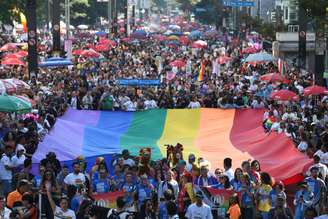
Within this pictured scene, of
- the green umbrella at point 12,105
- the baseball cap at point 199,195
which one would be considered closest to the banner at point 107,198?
the baseball cap at point 199,195

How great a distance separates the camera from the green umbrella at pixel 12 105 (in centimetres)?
2219

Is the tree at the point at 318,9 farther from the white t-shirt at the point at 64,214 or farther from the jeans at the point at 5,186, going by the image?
the white t-shirt at the point at 64,214

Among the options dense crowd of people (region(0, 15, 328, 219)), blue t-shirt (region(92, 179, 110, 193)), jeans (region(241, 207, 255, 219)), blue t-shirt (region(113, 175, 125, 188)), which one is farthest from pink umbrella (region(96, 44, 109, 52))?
jeans (region(241, 207, 255, 219))

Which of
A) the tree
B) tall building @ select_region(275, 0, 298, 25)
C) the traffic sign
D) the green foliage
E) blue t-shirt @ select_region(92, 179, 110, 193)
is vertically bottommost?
the green foliage

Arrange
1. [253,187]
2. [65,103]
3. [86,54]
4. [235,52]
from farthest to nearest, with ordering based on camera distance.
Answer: [235,52] < [86,54] < [65,103] < [253,187]

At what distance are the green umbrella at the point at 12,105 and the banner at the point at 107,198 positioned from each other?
20.0ft

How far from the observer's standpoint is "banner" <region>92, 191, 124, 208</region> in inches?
651

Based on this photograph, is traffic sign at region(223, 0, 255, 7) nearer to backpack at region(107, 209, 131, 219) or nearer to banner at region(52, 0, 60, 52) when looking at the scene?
banner at region(52, 0, 60, 52)

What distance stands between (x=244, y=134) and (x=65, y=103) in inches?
277

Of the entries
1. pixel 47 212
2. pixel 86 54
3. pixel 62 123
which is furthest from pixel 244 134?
pixel 86 54

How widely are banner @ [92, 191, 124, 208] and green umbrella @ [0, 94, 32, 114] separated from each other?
6091 millimetres

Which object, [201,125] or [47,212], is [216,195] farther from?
[201,125]

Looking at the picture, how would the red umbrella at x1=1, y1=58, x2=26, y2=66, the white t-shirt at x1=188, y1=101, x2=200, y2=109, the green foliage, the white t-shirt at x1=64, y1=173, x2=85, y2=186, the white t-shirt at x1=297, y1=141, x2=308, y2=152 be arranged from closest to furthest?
the white t-shirt at x1=64, y1=173, x2=85, y2=186 → the white t-shirt at x1=297, y1=141, x2=308, y2=152 → the white t-shirt at x1=188, y1=101, x2=200, y2=109 → the red umbrella at x1=1, y1=58, x2=26, y2=66 → the green foliage

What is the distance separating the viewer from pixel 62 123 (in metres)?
22.9
